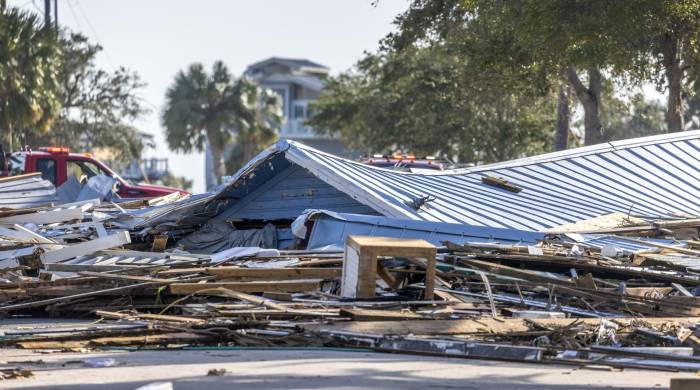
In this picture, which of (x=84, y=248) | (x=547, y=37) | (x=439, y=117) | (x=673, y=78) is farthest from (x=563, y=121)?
(x=84, y=248)

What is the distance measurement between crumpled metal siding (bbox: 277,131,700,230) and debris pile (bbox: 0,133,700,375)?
139mm

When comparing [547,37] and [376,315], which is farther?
[547,37]

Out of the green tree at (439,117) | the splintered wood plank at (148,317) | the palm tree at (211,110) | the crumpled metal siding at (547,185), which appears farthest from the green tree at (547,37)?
the palm tree at (211,110)

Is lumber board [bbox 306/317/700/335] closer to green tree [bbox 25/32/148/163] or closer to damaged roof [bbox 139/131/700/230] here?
damaged roof [bbox 139/131/700/230]

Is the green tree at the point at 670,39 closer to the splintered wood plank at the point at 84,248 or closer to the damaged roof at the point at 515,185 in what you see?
the damaged roof at the point at 515,185

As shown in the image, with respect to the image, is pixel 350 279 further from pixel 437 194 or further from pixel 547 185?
pixel 547 185

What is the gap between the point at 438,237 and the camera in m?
15.1

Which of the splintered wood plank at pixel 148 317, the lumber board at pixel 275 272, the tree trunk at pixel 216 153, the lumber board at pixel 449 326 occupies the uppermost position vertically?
the tree trunk at pixel 216 153

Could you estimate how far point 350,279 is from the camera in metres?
11.7

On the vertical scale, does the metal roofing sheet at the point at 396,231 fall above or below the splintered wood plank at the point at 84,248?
above

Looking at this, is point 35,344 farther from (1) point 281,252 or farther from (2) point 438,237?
(2) point 438,237

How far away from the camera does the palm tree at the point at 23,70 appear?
40.7 m

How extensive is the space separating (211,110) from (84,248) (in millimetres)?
47547

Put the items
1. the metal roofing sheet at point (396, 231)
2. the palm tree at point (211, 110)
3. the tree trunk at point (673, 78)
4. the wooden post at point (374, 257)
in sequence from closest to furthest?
1. the wooden post at point (374, 257)
2. the metal roofing sheet at point (396, 231)
3. the tree trunk at point (673, 78)
4. the palm tree at point (211, 110)
